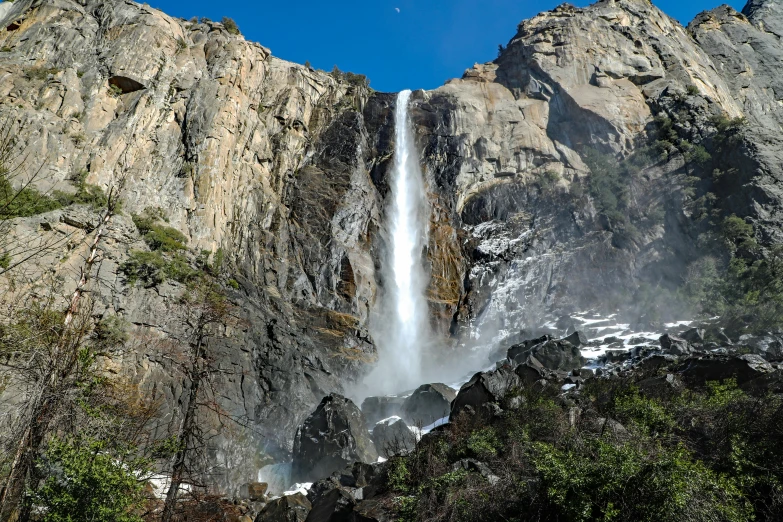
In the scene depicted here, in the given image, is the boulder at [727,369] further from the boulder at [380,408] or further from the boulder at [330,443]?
the boulder at [380,408]

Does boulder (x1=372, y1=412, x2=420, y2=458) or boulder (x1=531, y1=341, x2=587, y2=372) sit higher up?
boulder (x1=531, y1=341, x2=587, y2=372)

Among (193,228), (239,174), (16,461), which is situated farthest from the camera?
(239,174)

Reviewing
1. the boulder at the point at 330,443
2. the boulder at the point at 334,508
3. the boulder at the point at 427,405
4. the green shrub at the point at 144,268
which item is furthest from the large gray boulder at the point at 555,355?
the green shrub at the point at 144,268

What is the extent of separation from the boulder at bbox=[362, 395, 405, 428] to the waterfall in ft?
16.4

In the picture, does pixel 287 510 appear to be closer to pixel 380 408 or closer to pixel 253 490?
pixel 253 490

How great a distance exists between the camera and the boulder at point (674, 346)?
2458 centimetres

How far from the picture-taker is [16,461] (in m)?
7.77

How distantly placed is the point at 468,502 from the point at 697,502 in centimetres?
430

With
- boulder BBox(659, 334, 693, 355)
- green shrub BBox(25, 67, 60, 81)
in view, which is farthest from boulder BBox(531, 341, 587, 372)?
green shrub BBox(25, 67, 60, 81)

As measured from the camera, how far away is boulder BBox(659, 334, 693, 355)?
2458cm

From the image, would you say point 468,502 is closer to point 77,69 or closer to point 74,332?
point 74,332

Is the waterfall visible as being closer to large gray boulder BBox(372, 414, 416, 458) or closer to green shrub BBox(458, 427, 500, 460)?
large gray boulder BBox(372, 414, 416, 458)

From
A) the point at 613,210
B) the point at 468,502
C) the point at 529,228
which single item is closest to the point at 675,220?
the point at 613,210

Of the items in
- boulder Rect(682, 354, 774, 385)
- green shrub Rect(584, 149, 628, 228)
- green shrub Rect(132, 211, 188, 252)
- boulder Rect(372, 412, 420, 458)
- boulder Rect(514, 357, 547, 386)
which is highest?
green shrub Rect(584, 149, 628, 228)
